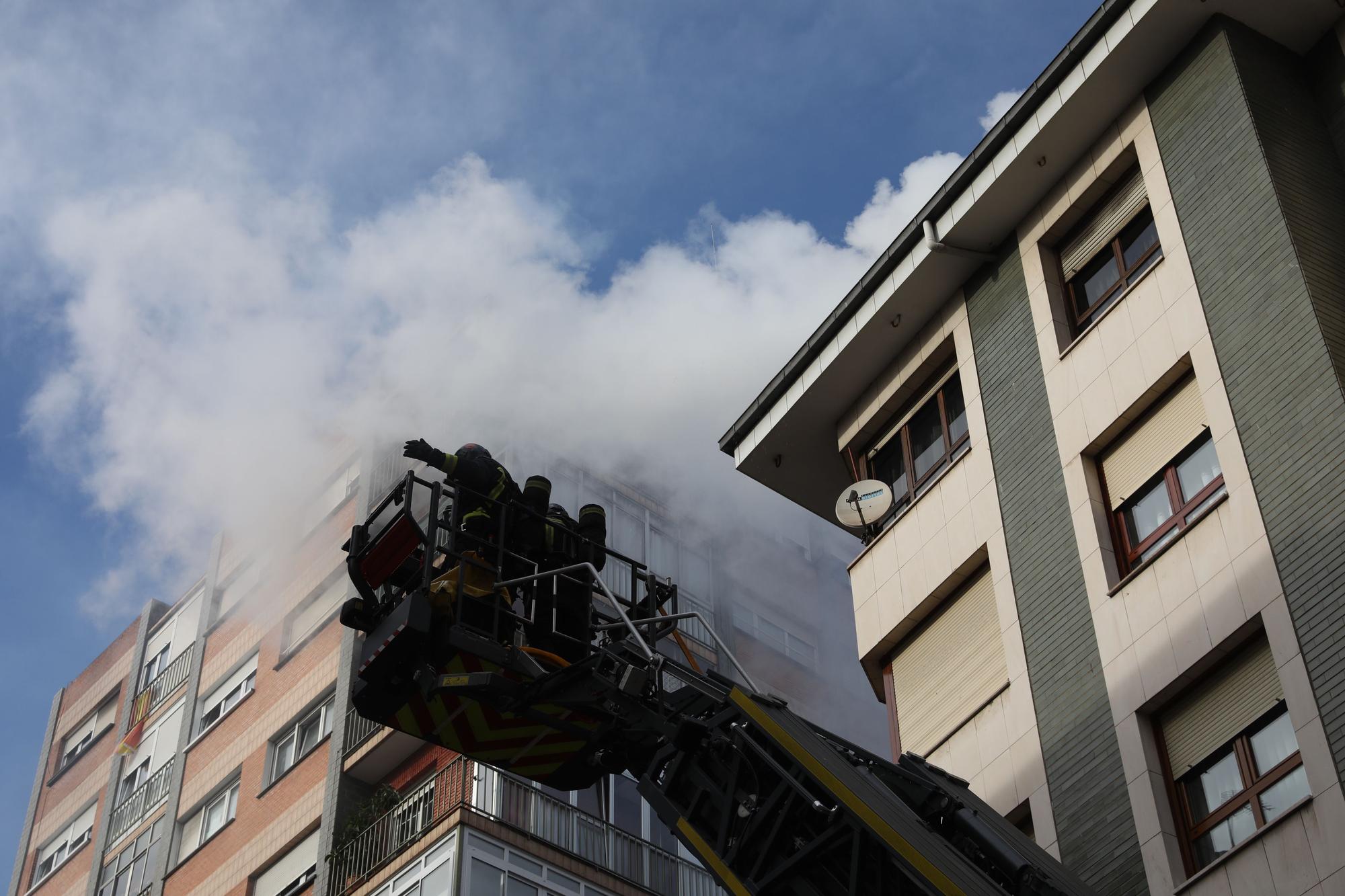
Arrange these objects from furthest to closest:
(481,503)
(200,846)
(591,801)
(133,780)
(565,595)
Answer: (133,780)
(200,846)
(591,801)
(565,595)
(481,503)

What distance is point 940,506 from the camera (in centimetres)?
1855

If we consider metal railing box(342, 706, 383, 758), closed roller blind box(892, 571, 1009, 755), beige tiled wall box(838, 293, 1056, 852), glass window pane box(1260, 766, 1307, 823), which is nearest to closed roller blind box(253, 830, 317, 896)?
metal railing box(342, 706, 383, 758)

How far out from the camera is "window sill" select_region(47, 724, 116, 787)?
4247 cm

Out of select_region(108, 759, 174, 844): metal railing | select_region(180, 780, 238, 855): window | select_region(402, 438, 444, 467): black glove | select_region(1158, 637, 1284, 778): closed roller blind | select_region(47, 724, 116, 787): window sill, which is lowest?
select_region(1158, 637, 1284, 778): closed roller blind

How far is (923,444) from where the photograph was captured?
64.6ft

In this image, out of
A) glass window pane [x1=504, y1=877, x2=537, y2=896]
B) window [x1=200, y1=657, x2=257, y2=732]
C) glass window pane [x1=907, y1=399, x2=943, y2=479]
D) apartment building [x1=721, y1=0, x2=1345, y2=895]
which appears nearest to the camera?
apartment building [x1=721, y1=0, x2=1345, y2=895]

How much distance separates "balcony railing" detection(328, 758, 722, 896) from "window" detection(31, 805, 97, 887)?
1472 cm

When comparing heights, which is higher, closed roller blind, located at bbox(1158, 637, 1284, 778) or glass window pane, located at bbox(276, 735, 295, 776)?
glass window pane, located at bbox(276, 735, 295, 776)

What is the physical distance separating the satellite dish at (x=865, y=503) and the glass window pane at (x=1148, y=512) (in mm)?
3652

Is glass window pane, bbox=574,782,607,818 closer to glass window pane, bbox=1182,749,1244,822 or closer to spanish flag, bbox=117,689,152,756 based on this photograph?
glass window pane, bbox=1182,749,1244,822

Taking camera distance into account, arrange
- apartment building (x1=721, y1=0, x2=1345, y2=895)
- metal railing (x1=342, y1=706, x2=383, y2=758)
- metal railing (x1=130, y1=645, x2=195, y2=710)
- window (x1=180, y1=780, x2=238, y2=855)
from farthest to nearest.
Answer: metal railing (x1=130, y1=645, x2=195, y2=710) → window (x1=180, y1=780, x2=238, y2=855) → metal railing (x1=342, y1=706, x2=383, y2=758) → apartment building (x1=721, y1=0, x2=1345, y2=895)

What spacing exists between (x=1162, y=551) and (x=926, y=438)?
4.94 metres

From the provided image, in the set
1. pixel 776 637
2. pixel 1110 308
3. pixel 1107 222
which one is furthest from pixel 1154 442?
pixel 776 637

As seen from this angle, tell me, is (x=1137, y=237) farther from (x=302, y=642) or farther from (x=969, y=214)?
(x=302, y=642)
